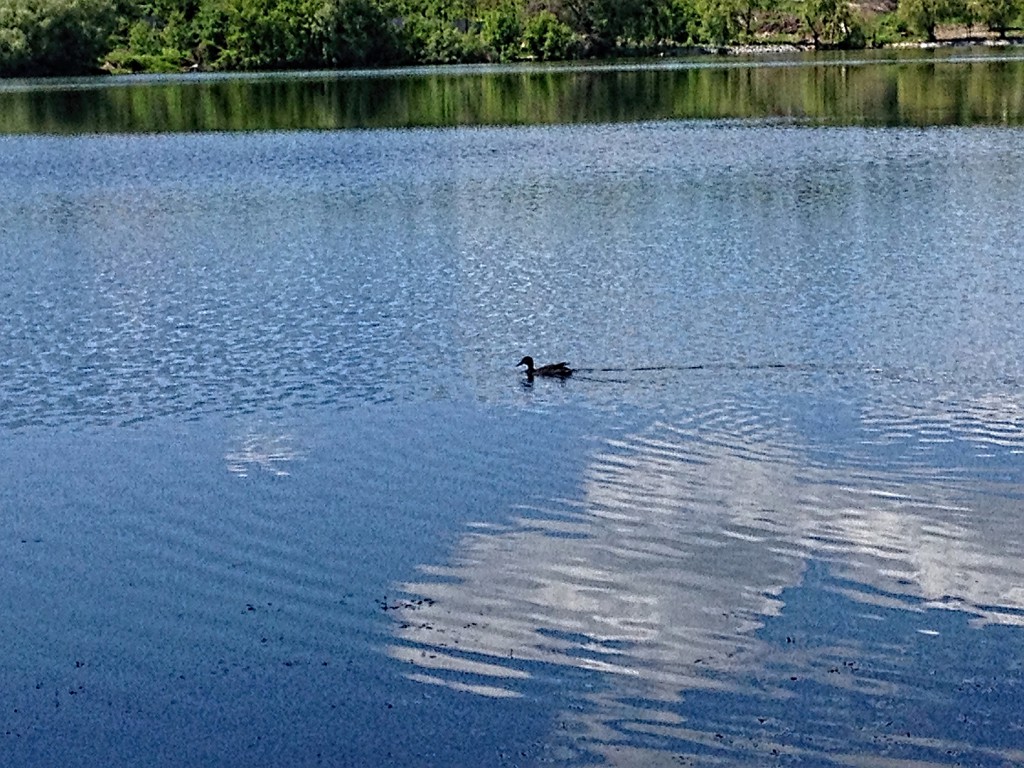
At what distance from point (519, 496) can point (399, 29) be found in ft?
425

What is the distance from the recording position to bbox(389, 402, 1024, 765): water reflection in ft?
36.6

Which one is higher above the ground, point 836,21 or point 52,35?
point 836,21

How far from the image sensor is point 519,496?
15891mm

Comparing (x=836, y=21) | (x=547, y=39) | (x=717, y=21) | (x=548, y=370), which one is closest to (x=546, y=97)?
(x=547, y=39)

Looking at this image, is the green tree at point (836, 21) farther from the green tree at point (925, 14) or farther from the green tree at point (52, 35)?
the green tree at point (52, 35)

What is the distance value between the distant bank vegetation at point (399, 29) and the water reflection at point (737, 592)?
11872 cm

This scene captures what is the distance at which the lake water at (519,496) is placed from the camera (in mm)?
11203

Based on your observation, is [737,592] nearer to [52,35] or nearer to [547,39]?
[52,35]

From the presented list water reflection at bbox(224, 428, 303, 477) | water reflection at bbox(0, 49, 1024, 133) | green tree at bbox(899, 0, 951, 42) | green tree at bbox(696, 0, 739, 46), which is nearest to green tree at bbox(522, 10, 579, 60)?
green tree at bbox(696, 0, 739, 46)

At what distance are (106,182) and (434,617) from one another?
36796 millimetres

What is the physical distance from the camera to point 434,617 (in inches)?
506

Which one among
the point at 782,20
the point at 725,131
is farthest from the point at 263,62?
the point at 725,131

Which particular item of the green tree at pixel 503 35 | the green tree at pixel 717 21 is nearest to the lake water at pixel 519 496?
the green tree at pixel 503 35

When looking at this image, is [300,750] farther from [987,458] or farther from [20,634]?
[987,458]
